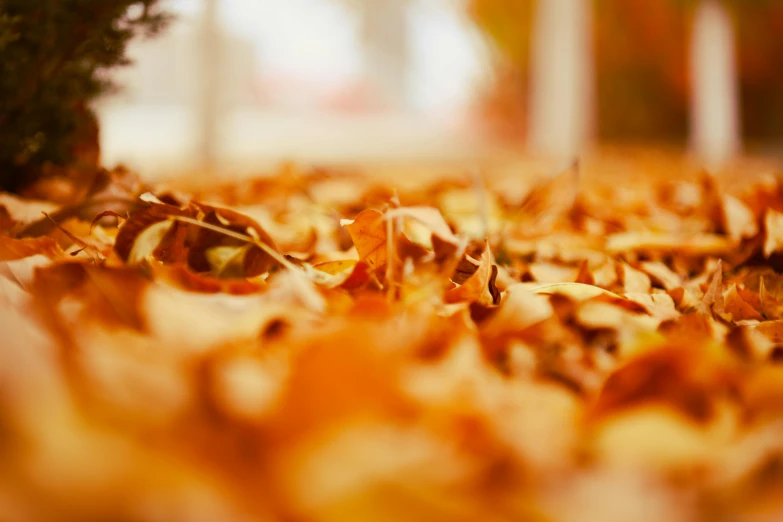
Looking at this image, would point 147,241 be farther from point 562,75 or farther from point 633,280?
point 562,75

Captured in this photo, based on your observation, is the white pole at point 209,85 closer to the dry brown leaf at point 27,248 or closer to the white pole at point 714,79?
the dry brown leaf at point 27,248

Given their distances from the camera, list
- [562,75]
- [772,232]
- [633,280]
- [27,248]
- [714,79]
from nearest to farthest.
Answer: [27,248] → [633,280] → [772,232] → [562,75] → [714,79]

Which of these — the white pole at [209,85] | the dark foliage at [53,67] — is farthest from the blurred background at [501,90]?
the dark foliage at [53,67]

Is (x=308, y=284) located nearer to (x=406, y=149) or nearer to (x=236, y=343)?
(x=236, y=343)

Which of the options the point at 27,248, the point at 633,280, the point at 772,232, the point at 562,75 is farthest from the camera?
the point at 562,75

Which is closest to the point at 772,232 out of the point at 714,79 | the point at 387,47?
the point at 714,79

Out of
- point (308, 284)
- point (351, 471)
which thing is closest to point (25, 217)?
point (308, 284)
